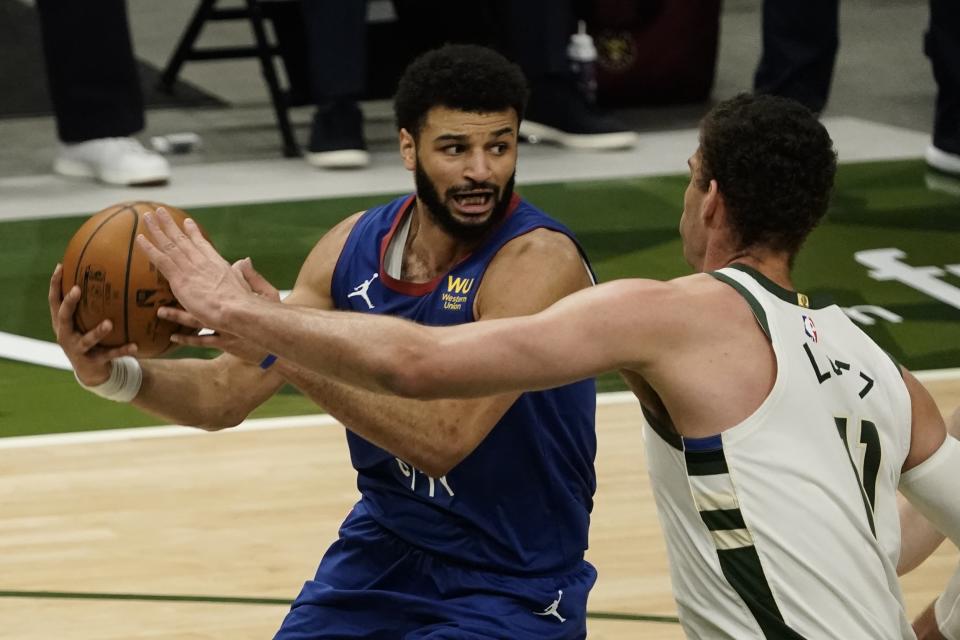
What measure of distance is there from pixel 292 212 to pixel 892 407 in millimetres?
5092

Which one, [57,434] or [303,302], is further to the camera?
[57,434]

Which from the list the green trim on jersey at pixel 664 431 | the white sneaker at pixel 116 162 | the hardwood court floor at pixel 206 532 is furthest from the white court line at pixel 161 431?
the white sneaker at pixel 116 162

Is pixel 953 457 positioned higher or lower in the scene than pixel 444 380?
lower

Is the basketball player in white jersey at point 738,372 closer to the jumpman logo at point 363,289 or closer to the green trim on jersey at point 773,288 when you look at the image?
the green trim on jersey at point 773,288

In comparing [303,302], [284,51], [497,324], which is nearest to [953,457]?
[497,324]

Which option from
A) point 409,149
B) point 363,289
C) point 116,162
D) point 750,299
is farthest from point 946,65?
point 750,299

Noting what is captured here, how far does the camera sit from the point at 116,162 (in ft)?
26.0

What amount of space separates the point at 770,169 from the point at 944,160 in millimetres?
5844

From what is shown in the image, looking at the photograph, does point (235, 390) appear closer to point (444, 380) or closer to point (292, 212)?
point (444, 380)

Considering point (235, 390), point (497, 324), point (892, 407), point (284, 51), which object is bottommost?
point (284, 51)

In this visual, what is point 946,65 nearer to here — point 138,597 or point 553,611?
point 138,597

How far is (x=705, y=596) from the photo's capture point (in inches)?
107

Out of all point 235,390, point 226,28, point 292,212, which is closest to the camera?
point 235,390

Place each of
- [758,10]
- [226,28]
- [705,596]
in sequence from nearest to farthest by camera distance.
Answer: [705,596] < [226,28] < [758,10]
